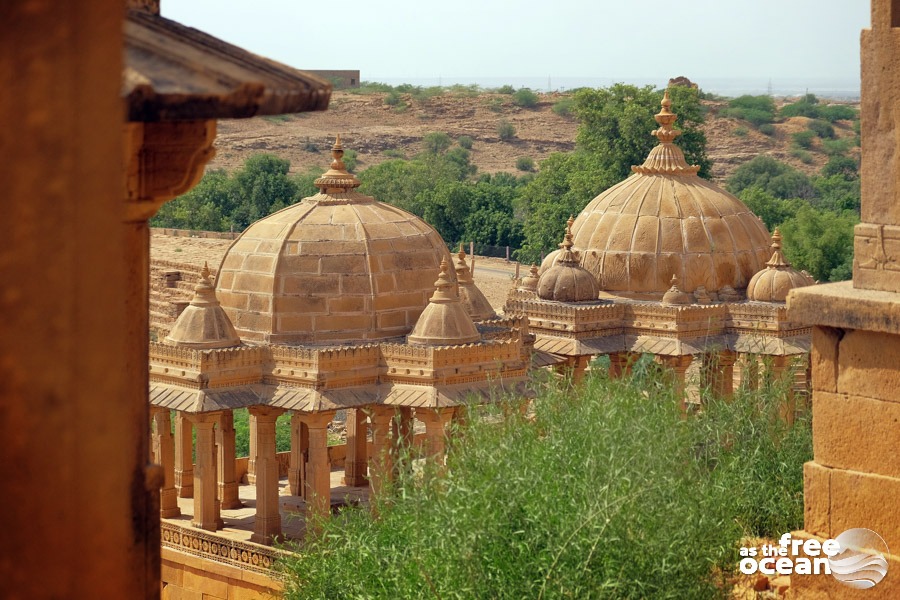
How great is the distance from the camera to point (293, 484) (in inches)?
793

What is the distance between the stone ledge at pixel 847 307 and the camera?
26.6ft

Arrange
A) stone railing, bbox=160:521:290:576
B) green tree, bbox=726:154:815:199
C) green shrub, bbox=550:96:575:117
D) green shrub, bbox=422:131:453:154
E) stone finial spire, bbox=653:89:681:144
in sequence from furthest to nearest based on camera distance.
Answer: green shrub, bbox=550:96:575:117 → green shrub, bbox=422:131:453:154 → green tree, bbox=726:154:815:199 → stone finial spire, bbox=653:89:681:144 → stone railing, bbox=160:521:290:576

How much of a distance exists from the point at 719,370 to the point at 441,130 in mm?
79366

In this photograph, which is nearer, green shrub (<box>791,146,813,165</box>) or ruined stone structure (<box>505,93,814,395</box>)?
ruined stone structure (<box>505,93,814,395</box>)

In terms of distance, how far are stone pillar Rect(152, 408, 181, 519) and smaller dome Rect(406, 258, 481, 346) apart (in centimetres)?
336

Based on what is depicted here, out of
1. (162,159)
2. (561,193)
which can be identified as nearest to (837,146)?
(561,193)

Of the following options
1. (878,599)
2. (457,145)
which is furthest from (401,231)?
(457,145)

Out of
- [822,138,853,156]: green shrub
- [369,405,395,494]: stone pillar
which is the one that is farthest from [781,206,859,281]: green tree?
[822,138,853,156]: green shrub

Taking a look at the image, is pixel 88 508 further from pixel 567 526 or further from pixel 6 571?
pixel 567 526

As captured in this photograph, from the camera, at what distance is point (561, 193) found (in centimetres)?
5425

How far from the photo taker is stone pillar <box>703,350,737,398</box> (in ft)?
73.4

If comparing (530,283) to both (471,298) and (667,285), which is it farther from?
(471,298)

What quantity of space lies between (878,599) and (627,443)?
4.40 meters

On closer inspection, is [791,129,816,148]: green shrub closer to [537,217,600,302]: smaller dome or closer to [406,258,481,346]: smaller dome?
[537,217,600,302]: smaller dome
